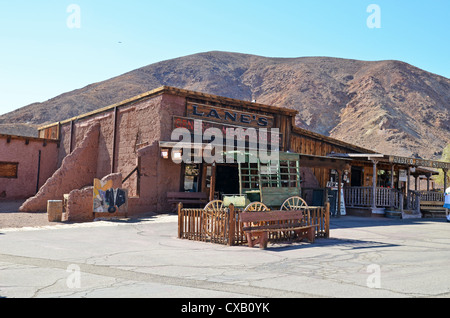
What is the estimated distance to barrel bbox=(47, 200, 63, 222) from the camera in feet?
50.3

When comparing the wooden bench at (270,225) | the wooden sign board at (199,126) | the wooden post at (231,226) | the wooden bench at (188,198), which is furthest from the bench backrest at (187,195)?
the wooden post at (231,226)

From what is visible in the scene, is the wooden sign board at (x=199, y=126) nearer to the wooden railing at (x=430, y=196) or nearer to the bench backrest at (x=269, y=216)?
the bench backrest at (x=269, y=216)

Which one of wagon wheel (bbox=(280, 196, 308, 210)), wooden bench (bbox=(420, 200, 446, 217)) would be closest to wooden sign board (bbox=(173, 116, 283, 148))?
wagon wheel (bbox=(280, 196, 308, 210))

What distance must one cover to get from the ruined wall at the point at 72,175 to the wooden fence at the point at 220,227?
10029 mm

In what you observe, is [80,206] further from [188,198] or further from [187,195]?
[188,198]

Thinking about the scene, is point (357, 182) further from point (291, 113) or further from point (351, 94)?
point (351, 94)

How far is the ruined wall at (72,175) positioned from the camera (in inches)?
747

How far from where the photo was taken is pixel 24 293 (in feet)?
17.3

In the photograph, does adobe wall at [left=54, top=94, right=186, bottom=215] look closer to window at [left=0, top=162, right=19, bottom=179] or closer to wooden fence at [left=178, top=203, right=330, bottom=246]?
window at [left=0, top=162, right=19, bottom=179]

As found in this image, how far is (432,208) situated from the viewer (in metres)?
23.6

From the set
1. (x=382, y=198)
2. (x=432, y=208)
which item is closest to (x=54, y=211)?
(x=382, y=198)

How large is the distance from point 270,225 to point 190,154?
8750 millimetres

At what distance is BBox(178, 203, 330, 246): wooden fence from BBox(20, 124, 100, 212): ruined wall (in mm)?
10029

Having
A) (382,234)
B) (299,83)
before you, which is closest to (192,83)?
(299,83)
